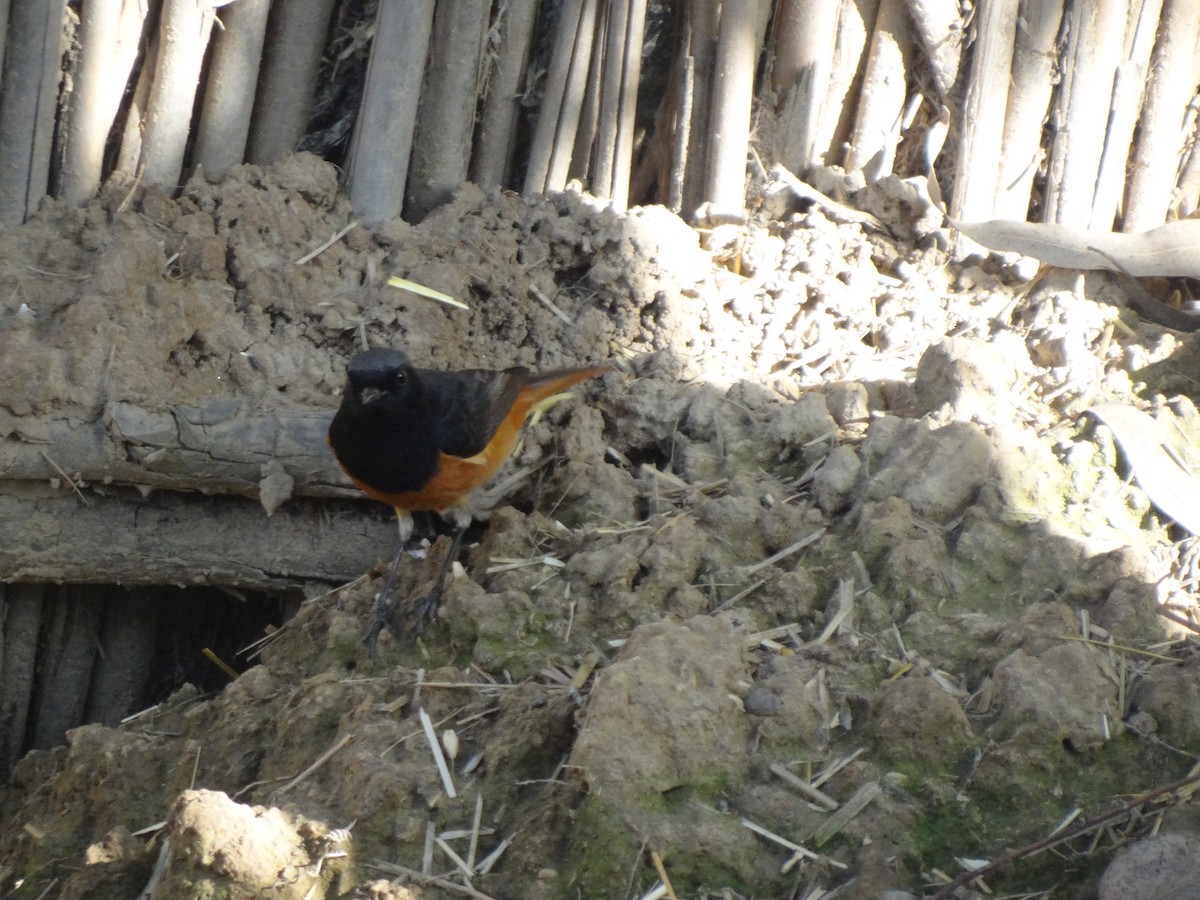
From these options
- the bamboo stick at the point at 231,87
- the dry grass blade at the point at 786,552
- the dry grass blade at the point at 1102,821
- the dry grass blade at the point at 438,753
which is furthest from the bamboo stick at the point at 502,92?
the dry grass blade at the point at 1102,821

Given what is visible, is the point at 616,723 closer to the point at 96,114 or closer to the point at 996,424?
the point at 996,424

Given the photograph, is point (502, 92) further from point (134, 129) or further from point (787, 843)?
point (787, 843)

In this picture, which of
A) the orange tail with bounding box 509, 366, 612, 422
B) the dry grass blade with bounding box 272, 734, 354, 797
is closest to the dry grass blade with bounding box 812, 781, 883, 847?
the dry grass blade with bounding box 272, 734, 354, 797

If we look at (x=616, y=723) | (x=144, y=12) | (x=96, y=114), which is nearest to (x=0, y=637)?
(x=96, y=114)

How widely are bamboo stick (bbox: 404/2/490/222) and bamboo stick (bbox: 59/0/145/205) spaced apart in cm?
116

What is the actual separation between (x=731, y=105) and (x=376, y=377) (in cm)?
227

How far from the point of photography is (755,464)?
4844 mm

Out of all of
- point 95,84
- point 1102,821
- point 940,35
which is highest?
point 940,35

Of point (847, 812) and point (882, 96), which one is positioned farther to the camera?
point (882, 96)

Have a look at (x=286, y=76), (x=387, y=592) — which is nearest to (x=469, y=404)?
(x=387, y=592)

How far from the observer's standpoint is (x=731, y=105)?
18.0ft

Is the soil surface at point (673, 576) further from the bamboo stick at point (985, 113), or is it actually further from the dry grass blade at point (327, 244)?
the bamboo stick at point (985, 113)

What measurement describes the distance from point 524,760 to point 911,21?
3.99m

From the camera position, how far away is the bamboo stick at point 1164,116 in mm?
5555
